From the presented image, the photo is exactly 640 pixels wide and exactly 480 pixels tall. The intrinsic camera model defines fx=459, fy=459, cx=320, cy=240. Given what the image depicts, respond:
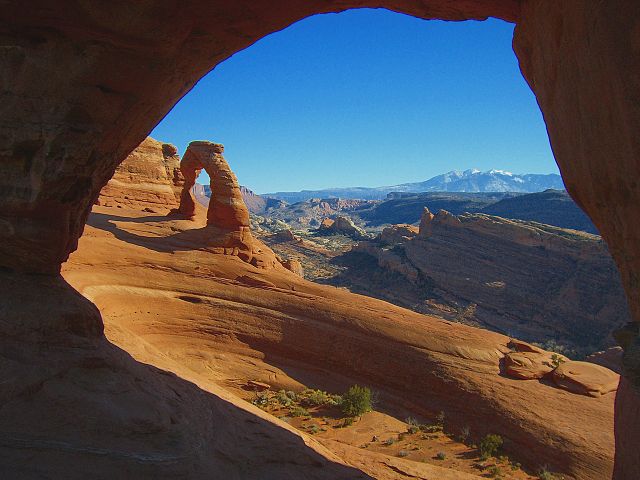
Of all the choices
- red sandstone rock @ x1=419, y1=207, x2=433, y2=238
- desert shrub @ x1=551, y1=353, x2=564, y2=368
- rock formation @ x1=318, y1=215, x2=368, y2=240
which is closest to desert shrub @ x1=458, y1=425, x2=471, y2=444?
desert shrub @ x1=551, y1=353, x2=564, y2=368

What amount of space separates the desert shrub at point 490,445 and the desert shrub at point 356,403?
11.5 feet

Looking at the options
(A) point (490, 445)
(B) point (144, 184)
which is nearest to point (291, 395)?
(A) point (490, 445)

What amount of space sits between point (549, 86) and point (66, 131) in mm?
6921

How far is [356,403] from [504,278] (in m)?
42.7

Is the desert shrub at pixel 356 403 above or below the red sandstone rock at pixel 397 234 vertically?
below

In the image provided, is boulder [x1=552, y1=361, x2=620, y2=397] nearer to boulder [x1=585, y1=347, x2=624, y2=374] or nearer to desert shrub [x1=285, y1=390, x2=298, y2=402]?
boulder [x1=585, y1=347, x2=624, y2=374]

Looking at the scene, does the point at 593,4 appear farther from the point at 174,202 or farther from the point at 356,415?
the point at 174,202

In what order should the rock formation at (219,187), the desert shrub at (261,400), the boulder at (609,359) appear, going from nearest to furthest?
the desert shrub at (261,400) → the boulder at (609,359) → the rock formation at (219,187)

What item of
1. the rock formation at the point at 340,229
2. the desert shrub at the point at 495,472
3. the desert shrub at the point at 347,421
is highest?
the rock formation at the point at 340,229

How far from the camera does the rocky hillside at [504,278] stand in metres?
44.1

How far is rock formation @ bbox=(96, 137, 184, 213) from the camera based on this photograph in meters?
24.9

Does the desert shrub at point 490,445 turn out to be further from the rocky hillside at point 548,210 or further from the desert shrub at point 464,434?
the rocky hillside at point 548,210

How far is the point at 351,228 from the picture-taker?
98.2 metres

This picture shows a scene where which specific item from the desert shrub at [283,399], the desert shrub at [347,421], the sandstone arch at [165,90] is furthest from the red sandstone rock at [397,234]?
the sandstone arch at [165,90]
